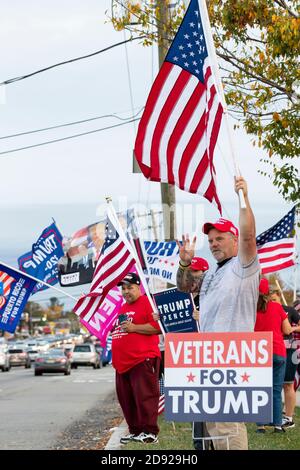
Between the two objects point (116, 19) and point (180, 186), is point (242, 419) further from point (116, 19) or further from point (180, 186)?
point (116, 19)

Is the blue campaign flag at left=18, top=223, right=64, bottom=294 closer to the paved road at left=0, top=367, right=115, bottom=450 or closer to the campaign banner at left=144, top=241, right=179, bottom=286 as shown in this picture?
the paved road at left=0, top=367, right=115, bottom=450

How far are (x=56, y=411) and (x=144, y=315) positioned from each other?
9442 mm

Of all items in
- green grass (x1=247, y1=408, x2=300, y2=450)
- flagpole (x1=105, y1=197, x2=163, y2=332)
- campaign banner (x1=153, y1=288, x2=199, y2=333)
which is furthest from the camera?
flagpole (x1=105, y1=197, x2=163, y2=332)

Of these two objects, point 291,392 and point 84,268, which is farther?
point 84,268

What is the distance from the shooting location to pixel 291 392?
41.5ft

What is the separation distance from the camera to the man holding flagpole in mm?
6117

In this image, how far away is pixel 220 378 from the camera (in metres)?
5.77

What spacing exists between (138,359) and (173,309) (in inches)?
27.3

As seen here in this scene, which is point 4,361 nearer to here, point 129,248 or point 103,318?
point 103,318

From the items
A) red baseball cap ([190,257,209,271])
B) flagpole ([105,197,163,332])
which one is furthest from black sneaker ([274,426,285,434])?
red baseball cap ([190,257,209,271])

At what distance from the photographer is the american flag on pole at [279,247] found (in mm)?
13461

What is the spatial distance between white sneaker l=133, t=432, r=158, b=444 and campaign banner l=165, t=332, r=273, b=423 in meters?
4.96

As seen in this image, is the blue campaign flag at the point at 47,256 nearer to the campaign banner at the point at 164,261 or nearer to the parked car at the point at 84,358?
the campaign banner at the point at 164,261
